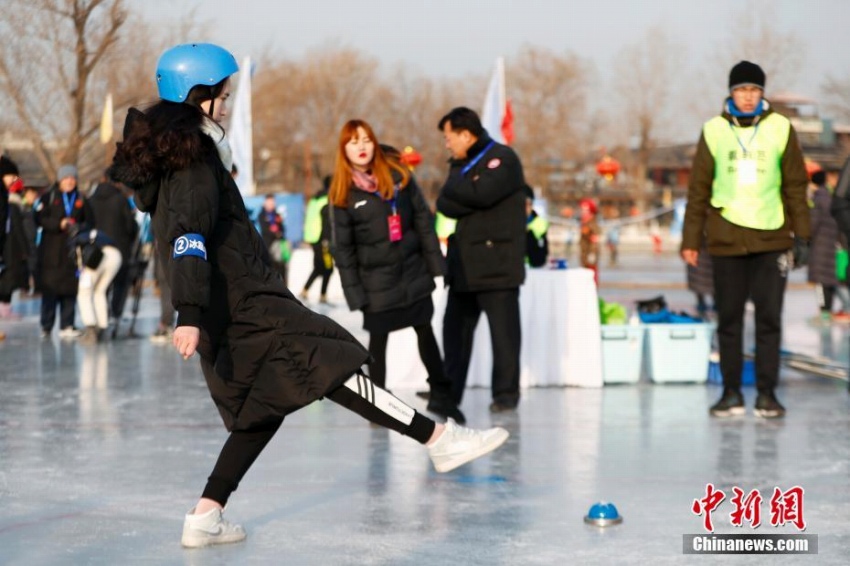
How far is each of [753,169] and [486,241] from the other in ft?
5.19

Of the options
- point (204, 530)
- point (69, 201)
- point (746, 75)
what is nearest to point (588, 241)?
point (69, 201)

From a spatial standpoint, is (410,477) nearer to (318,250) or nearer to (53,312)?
(53,312)

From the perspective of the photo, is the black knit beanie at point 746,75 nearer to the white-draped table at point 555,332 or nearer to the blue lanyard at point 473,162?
the blue lanyard at point 473,162

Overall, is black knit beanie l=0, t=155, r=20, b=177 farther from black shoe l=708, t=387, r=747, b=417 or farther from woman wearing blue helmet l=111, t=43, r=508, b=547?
black shoe l=708, t=387, r=747, b=417

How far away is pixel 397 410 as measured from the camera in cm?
489

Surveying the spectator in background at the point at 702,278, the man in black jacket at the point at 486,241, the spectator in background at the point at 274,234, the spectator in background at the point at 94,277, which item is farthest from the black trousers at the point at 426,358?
the spectator in background at the point at 274,234

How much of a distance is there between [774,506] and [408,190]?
2941 mm

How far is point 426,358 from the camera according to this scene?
763 centimetres

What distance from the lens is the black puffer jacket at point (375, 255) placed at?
24.2ft

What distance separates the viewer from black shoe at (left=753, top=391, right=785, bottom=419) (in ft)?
26.0

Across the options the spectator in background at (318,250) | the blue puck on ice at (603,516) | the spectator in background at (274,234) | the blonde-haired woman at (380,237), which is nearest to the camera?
the blue puck on ice at (603,516)

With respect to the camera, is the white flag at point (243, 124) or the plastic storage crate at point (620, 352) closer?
the plastic storage crate at point (620, 352)

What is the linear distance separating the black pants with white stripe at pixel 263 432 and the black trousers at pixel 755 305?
3.65 m

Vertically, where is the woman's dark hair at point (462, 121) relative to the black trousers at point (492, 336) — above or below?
above
